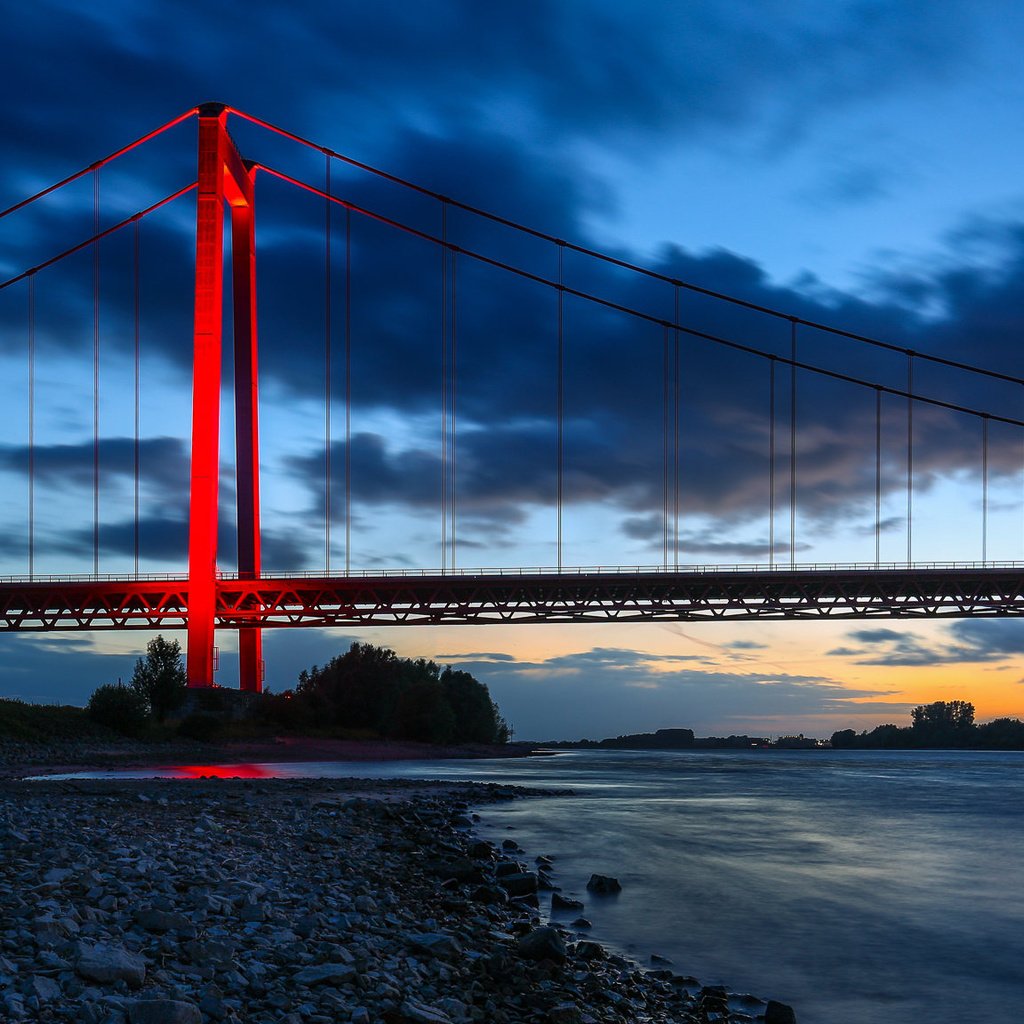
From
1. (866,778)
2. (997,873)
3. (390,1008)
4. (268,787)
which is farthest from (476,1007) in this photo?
(866,778)

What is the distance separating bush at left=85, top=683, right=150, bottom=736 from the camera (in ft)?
171

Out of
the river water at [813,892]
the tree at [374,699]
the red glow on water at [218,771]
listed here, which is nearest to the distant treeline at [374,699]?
the tree at [374,699]

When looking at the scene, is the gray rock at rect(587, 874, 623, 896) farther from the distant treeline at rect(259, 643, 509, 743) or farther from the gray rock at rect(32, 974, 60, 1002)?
the distant treeline at rect(259, 643, 509, 743)

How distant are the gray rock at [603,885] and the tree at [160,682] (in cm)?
4369

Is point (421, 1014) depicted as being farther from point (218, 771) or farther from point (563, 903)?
point (218, 771)

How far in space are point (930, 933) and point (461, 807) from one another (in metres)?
14.1

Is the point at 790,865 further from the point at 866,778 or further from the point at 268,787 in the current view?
the point at 866,778

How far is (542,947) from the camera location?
34.0 ft

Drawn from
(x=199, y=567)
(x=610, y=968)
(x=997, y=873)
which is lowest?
(x=997, y=873)

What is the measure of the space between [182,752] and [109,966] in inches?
1672

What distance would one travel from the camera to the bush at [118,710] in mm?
52000

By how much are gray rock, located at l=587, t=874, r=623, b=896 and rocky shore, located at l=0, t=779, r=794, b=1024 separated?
95 cm

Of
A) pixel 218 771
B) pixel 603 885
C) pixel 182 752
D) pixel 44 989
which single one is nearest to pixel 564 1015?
pixel 44 989

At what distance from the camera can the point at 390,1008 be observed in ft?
25.5
